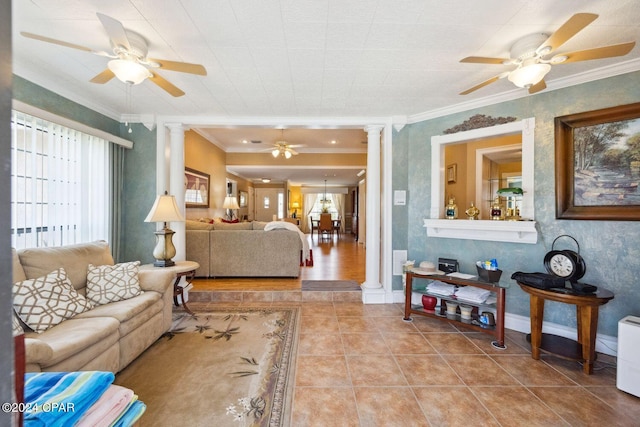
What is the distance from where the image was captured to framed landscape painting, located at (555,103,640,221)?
7.69ft

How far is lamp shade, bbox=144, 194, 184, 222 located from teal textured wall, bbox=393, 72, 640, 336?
9.04ft

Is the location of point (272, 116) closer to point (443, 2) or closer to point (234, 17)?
point (234, 17)

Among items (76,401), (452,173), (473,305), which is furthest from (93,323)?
(452,173)

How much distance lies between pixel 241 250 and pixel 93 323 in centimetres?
240

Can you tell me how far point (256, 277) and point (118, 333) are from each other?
7.88 ft

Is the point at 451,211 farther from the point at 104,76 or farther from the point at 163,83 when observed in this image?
the point at 104,76

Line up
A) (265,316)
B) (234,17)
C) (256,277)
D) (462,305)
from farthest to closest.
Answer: (256,277), (265,316), (462,305), (234,17)

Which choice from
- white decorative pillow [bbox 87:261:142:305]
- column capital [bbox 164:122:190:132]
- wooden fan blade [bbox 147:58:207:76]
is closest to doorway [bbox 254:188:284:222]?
column capital [bbox 164:122:190:132]

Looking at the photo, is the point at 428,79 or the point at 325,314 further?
the point at 325,314

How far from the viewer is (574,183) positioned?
2578 millimetres

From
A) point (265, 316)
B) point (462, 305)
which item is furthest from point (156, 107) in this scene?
Result: point (462, 305)

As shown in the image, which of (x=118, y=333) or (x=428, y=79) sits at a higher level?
(x=428, y=79)

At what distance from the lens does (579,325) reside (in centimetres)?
227

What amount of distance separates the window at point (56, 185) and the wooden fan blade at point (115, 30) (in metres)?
1.42
